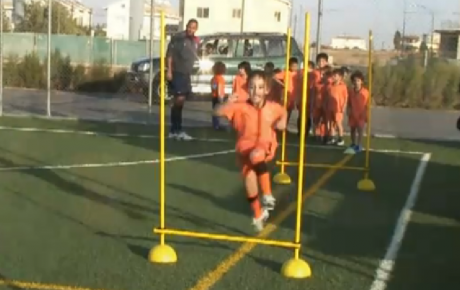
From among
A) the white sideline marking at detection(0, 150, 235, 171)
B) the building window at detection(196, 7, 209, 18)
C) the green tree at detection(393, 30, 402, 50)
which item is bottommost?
the white sideline marking at detection(0, 150, 235, 171)

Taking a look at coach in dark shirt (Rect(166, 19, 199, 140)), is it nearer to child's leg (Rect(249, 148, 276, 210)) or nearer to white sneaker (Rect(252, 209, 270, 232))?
child's leg (Rect(249, 148, 276, 210))

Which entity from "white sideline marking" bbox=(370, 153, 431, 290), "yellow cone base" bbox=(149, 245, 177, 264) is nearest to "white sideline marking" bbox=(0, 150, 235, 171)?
"white sideline marking" bbox=(370, 153, 431, 290)

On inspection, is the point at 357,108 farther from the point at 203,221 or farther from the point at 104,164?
the point at 203,221

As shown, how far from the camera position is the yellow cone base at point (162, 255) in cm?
700

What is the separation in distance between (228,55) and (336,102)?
35.0 feet

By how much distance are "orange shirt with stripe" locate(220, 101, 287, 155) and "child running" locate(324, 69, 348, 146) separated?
8024 mm

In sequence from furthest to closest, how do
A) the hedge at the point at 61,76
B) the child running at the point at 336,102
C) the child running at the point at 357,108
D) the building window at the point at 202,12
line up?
the building window at the point at 202,12 → the hedge at the point at 61,76 → the child running at the point at 336,102 → the child running at the point at 357,108

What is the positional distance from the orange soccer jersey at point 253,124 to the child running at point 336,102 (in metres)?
8.01

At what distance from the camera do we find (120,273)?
21.9 feet

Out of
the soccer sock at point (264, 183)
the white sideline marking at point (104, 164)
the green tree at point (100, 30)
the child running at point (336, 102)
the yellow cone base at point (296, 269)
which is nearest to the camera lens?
the yellow cone base at point (296, 269)

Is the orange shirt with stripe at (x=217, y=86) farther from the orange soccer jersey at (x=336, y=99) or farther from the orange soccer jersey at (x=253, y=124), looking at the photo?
the orange soccer jersey at (x=253, y=124)

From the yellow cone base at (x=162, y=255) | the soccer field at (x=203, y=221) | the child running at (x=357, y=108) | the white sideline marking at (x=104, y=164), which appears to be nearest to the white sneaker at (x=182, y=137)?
the soccer field at (x=203, y=221)

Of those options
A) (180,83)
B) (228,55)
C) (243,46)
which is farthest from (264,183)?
(243,46)

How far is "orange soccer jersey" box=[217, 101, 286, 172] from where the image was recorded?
8.42 metres
